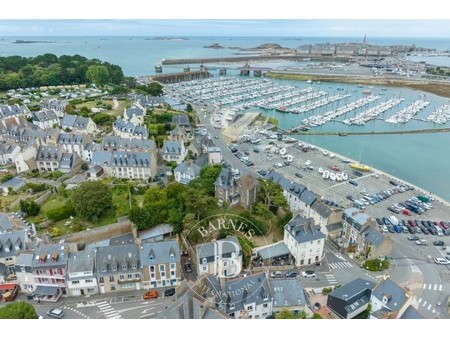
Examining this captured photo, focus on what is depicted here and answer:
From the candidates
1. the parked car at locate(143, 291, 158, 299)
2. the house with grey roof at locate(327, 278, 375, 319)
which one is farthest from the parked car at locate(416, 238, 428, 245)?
the parked car at locate(143, 291, 158, 299)

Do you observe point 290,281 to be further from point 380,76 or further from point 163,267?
point 380,76

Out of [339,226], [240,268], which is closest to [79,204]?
[240,268]

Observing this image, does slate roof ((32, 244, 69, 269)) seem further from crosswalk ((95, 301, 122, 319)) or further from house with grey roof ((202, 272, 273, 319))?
house with grey roof ((202, 272, 273, 319))

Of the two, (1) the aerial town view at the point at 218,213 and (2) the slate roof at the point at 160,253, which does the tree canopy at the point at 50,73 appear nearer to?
(1) the aerial town view at the point at 218,213

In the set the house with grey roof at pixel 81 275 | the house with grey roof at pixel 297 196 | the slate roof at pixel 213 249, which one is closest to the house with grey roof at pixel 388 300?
the slate roof at pixel 213 249

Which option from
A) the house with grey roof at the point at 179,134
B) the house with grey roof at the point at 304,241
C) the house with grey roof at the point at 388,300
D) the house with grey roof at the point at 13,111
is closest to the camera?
the house with grey roof at the point at 388,300
